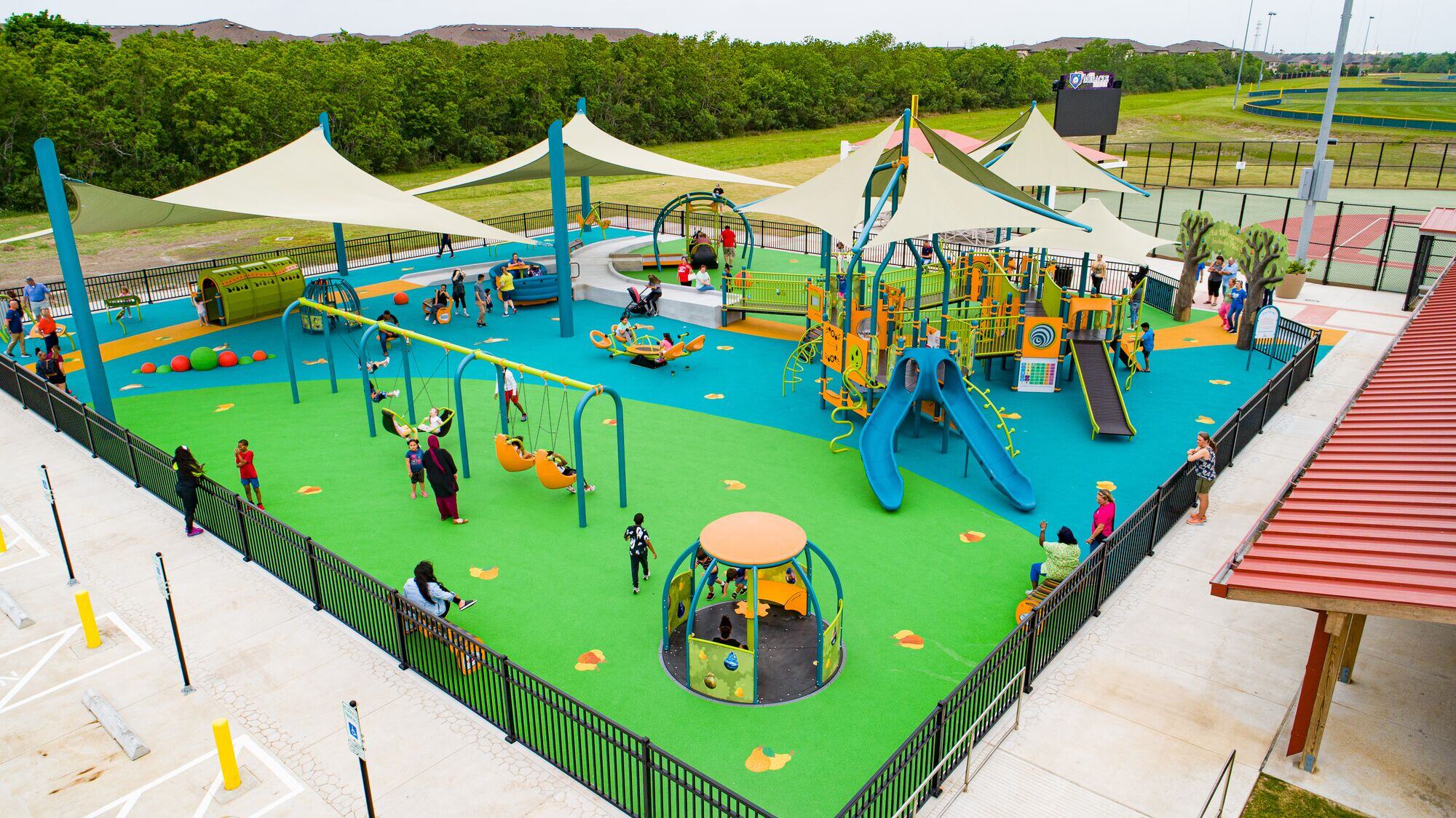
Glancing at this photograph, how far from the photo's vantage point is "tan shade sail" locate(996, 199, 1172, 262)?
20734mm

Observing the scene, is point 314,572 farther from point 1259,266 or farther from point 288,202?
point 1259,266

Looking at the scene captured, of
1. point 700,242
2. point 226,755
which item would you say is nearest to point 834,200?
point 700,242

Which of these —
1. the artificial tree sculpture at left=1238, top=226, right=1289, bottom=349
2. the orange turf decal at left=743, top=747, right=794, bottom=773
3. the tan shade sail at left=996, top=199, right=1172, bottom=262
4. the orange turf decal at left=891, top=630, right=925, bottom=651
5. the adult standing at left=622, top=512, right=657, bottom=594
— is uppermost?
the tan shade sail at left=996, top=199, right=1172, bottom=262

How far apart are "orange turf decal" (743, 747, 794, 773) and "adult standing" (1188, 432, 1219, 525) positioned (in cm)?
839

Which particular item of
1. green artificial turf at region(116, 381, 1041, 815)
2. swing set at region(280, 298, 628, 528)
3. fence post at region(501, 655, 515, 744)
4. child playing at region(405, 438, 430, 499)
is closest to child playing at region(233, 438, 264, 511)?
green artificial turf at region(116, 381, 1041, 815)

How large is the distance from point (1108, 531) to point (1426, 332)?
7.89 metres

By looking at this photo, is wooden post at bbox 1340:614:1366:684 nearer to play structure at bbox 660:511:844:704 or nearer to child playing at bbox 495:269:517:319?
play structure at bbox 660:511:844:704

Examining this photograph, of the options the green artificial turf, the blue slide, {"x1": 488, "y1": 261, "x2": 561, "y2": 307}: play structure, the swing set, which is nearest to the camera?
the green artificial turf

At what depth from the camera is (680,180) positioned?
2379 inches

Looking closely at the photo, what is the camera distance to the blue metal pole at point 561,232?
2373 cm

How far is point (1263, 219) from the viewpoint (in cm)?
4750

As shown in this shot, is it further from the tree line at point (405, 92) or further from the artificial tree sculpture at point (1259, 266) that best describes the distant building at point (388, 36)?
the artificial tree sculpture at point (1259, 266)

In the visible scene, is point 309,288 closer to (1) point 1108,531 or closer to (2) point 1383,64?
(1) point 1108,531

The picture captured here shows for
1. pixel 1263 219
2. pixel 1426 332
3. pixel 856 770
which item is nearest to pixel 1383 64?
pixel 1263 219
